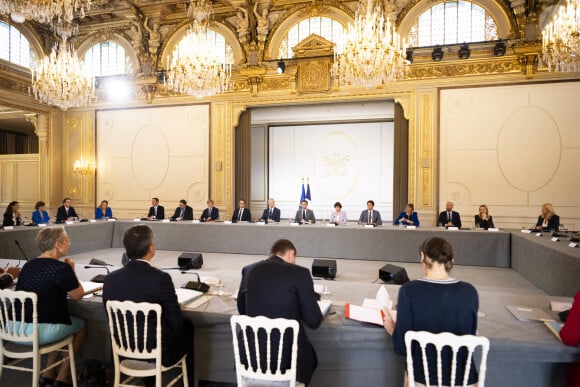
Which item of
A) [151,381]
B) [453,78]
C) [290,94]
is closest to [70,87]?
[290,94]

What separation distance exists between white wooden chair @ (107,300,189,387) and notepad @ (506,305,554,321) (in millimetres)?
2083

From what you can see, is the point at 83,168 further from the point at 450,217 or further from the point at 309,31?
the point at 450,217

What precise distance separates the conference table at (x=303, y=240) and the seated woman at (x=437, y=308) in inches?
155

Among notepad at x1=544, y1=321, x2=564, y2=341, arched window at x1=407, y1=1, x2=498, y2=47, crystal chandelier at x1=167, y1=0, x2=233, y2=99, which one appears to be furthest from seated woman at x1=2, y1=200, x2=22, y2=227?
arched window at x1=407, y1=1, x2=498, y2=47

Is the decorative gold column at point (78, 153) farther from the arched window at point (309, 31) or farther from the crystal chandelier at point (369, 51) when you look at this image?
the crystal chandelier at point (369, 51)

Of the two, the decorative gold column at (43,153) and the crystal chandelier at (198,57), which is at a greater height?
the crystal chandelier at (198,57)

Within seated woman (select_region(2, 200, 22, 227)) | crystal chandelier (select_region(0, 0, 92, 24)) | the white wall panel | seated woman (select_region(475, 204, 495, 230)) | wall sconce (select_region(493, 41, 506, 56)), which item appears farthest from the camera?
the white wall panel

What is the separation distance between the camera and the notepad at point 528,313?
2152 millimetres

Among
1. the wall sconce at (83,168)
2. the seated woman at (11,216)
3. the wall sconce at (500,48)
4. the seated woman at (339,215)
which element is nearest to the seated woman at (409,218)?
the seated woman at (339,215)

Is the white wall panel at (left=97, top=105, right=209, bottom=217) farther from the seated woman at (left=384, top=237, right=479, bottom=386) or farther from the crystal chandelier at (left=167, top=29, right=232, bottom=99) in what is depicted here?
the seated woman at (left=384, top=237, right=479, bottom=386)

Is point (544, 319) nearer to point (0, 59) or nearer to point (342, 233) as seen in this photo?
point (342, 233)

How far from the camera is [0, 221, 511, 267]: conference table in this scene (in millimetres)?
5410

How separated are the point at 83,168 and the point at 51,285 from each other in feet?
31.2

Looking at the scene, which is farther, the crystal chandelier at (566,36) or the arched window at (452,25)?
the arched window at (452,25)
